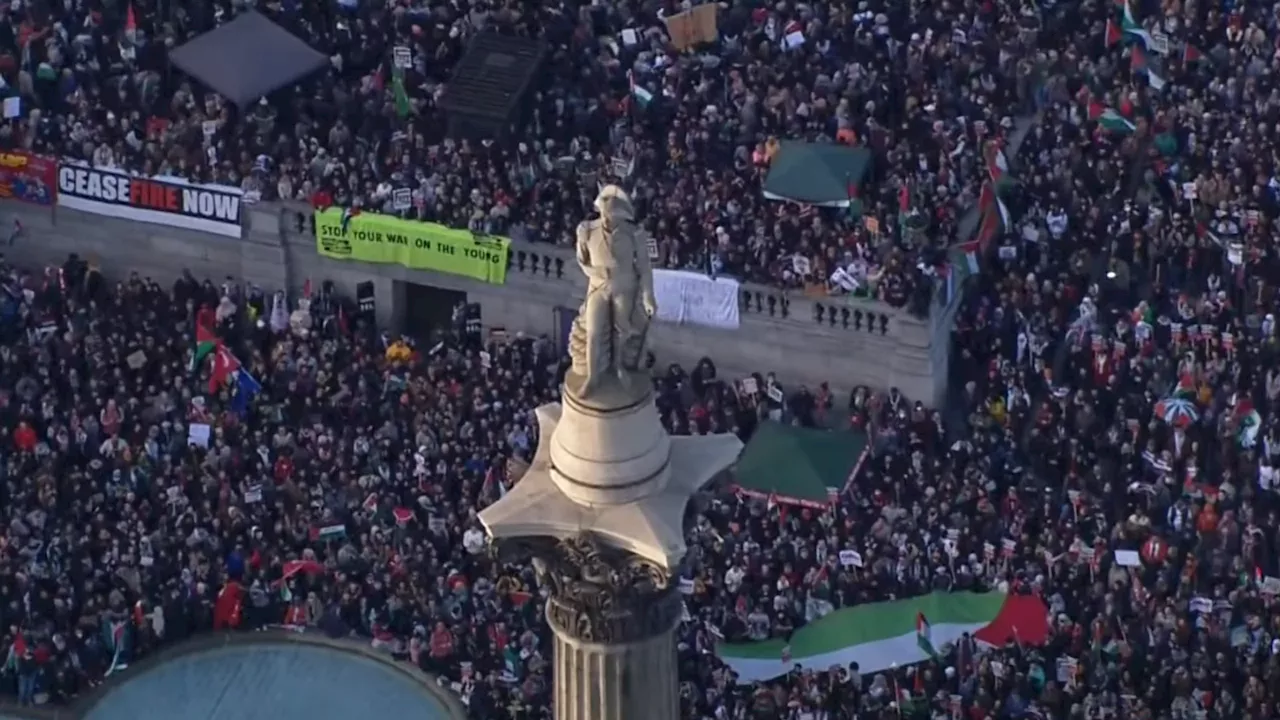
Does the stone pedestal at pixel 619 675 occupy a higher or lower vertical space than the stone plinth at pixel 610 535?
lower

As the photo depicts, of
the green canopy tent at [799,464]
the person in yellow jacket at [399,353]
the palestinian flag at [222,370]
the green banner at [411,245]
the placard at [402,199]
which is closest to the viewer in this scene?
the green canopy tent at [799,464]

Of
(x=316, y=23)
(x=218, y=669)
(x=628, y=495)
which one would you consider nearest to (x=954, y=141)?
(x=316, y=23)

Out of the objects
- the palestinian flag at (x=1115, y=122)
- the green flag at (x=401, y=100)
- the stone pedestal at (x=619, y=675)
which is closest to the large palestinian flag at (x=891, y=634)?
the palestinian flag at (x=1115, y=122)

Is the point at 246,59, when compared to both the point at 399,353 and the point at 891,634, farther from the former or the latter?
the point at 891,634

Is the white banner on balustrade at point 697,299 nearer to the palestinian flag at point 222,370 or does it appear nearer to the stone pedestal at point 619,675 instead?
the palestinian flag at point 222,370

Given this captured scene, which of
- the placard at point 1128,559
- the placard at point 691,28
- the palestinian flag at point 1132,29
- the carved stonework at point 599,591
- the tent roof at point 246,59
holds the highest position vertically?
the carved stonework at point 599,591

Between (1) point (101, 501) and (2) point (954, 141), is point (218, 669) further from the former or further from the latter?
(2) point (954, 141)
